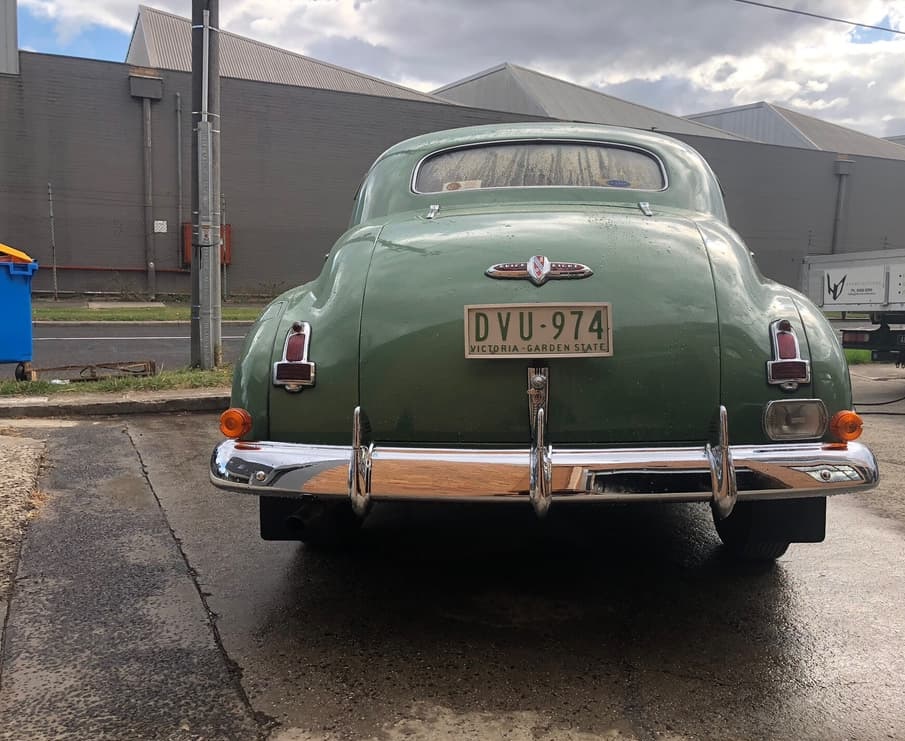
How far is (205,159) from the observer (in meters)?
7.63

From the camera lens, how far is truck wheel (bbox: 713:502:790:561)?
307cm

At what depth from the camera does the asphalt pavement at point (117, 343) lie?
10258mm

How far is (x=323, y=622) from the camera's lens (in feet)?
9.14

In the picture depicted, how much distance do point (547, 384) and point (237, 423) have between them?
105cm

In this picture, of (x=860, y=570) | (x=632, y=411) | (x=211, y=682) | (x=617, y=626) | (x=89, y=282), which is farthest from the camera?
(x=89, y=282)

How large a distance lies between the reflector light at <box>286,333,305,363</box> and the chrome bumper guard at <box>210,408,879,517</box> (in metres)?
0.32

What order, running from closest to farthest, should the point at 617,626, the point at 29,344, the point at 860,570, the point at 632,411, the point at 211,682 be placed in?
the point at 211,682 < the point at 632,411 < the point at 617,626 < the point at 860,570 < the point at 29,344

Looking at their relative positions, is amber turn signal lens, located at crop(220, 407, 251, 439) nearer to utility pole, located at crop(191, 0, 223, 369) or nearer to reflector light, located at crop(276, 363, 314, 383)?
reflector light, located at crop(276, 363, 314, 383)

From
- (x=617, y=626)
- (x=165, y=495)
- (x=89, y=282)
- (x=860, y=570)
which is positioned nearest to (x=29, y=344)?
(x=165, y=495)

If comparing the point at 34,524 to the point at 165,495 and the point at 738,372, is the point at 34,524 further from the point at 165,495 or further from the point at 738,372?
the point at 738,372

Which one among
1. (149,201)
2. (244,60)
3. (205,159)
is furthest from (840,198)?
(205,159)

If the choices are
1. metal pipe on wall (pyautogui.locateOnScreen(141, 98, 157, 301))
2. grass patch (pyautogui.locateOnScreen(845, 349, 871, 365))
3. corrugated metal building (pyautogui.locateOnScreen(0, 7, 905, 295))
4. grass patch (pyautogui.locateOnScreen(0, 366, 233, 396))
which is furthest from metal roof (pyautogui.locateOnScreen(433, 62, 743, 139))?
grass patch (pyautogui.locateOnScreen(0, 366, 233, 396))

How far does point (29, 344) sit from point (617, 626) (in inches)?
258

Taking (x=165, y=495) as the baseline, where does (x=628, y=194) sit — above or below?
above
